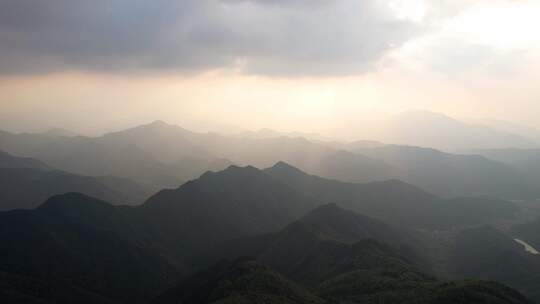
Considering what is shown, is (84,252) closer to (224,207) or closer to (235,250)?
(235,250)

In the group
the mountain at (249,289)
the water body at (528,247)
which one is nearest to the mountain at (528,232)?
the water body at (528,247)

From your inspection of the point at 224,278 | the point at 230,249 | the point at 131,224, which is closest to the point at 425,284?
the point at 224,278

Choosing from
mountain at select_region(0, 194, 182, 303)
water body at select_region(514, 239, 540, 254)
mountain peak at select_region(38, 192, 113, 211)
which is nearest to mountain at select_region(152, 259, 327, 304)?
mountain at select_region(0, 194, 182, 303)

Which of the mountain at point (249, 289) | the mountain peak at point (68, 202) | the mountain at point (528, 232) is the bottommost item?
the mountain at point (528, 232)

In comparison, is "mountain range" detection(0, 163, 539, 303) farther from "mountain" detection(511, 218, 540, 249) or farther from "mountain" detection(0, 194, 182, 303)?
"mountain" detection(511, 218, 540, 249)

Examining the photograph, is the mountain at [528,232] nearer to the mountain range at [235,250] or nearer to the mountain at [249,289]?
the mountain range at [235,250]

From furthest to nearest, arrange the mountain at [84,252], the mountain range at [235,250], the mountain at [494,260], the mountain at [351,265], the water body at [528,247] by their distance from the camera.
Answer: the water body at [528,247], the mountain at [494,260], the mountain at [84,252], the mountain range at [235,250], the mountain at [351,265]
